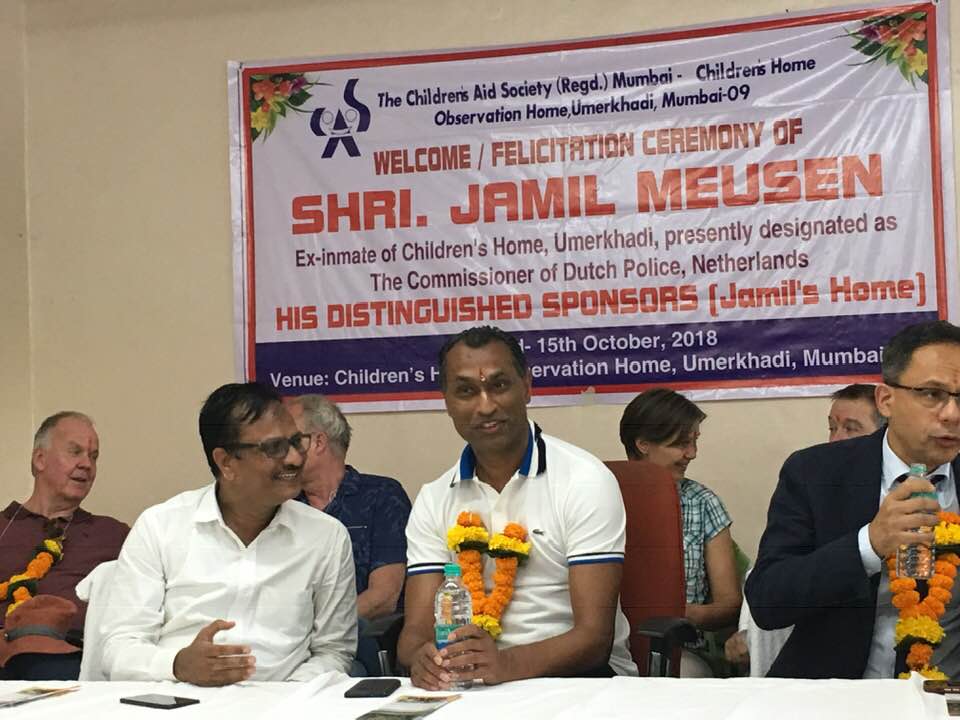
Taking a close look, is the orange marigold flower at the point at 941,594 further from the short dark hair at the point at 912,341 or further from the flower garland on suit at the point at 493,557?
the flower garland on suit at the point at 493,557

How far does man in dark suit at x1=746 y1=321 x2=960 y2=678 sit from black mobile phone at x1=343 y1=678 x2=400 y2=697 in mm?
762

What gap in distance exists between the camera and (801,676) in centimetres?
221

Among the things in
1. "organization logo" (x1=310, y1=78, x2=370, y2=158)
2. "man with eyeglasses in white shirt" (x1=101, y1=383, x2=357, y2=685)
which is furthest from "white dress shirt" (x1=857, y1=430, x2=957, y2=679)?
"organization logo" (x1=310, y1=78, x2=370, y2=158)

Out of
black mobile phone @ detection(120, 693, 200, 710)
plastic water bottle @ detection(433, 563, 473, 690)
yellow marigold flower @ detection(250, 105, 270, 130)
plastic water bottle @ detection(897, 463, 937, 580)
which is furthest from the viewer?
yellow marigold flower @ detection(250, 105, 270, 130)

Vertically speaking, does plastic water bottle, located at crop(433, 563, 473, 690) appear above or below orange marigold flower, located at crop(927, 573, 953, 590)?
below

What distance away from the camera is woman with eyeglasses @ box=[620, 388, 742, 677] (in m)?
2.67

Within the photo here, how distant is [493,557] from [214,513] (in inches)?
23.7

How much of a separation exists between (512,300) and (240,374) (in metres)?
0.73

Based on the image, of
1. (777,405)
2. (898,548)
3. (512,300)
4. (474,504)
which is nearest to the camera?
(898,548)

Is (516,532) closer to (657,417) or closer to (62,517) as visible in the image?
(657,417)

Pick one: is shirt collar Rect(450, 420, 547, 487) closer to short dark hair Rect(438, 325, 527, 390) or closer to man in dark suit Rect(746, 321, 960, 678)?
short dark hair Rect(438, 325, 527, 390)

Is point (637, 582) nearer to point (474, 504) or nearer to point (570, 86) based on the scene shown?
point (474, 504)

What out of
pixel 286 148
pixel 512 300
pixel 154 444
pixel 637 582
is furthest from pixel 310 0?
pixel 637 582

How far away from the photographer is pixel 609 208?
2.91 meters
